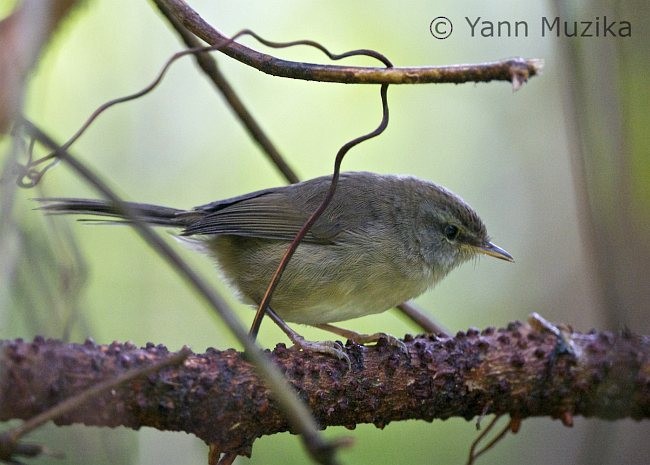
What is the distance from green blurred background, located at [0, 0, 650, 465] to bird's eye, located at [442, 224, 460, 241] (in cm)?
102

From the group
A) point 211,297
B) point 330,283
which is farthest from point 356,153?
point 211,297

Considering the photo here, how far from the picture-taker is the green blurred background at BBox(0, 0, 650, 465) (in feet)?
17.9

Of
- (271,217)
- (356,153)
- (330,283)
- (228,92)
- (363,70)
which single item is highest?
(356,153)

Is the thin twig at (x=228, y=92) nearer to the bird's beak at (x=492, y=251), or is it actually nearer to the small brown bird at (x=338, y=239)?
the small brown bird at (x=338, y=239)

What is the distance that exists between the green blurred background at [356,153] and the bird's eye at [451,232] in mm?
1019

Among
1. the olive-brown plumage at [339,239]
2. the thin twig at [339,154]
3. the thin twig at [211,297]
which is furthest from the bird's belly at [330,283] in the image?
the thin twig at [211,297]

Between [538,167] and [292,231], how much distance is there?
377 cm

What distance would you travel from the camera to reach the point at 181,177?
6.55 m

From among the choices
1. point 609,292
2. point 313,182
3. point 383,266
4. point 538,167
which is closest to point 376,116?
point 538,167

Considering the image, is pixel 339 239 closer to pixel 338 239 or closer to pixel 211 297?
pixel 338 239

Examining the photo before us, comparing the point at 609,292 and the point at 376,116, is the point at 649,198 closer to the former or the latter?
the point at 376,116

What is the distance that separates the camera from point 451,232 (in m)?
4.39

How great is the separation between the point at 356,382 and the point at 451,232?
1.81 m

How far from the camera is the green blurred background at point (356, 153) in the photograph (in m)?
5.46
